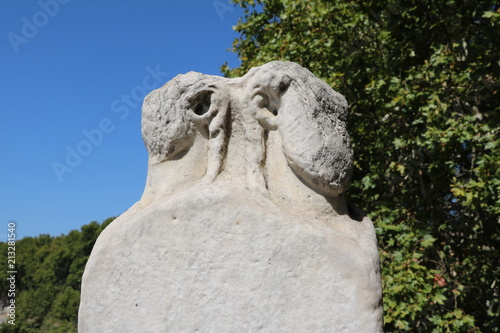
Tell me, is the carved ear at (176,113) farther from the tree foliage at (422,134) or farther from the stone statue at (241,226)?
the tree foliage at (422,134)

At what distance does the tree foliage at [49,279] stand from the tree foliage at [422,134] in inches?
573

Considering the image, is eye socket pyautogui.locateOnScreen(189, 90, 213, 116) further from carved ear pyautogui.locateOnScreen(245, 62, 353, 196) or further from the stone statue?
carved ear pyautogui.locateOnScreen(245, 62, 353, 196)

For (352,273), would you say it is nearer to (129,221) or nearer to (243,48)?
(129,221)

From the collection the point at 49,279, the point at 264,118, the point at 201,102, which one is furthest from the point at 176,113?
the point at 49,279

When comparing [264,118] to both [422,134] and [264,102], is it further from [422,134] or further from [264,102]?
[422,134]

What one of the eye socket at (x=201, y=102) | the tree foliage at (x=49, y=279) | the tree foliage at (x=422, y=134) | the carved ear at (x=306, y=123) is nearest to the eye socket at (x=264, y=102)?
the carved ear at (x=306, y=123)

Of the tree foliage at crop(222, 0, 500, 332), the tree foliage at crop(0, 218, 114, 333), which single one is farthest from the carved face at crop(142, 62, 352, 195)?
the tree foliage at crop(0, 218, 114, 333)

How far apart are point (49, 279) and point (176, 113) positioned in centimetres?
2400

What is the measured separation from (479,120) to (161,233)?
5.29 metres

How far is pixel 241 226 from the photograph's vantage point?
7.58ft

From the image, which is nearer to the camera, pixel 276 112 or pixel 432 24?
pixel 276 112

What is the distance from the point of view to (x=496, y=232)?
6512 mm

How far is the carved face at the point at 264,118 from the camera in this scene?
2420 mm

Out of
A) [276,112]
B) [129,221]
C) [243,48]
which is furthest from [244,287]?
[243,48]
